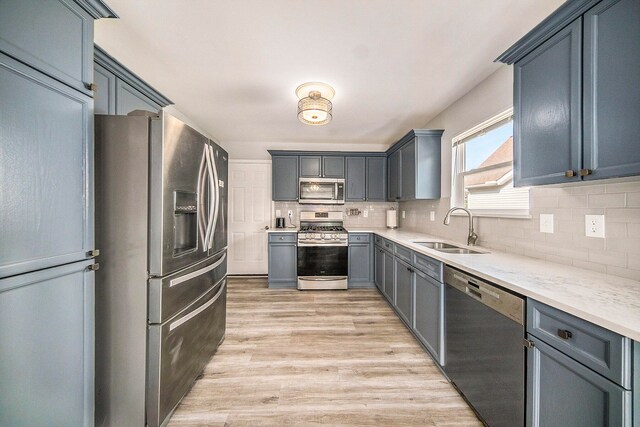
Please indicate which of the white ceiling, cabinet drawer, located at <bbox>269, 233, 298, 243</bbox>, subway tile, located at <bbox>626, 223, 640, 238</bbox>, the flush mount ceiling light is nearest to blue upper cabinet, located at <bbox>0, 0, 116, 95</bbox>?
the white ceiling

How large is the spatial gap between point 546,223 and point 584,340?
106 cm

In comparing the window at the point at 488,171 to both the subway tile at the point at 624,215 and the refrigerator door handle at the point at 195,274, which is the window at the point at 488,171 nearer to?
the subway tile at the point at 624,215

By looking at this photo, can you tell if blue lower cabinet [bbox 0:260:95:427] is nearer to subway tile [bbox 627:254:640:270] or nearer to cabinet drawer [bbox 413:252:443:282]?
cabinet drawer [bbox 413:252:443:282]

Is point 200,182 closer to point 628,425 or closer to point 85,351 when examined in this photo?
point 85,351

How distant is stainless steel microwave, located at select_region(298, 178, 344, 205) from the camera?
4168 mm

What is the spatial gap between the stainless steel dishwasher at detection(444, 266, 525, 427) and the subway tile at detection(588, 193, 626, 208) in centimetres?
76

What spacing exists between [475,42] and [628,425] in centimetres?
218

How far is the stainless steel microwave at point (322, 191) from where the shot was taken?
417 centimetres

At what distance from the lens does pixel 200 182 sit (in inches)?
64.8

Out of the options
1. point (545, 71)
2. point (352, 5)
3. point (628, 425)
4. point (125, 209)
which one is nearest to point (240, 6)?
point (352, 5)

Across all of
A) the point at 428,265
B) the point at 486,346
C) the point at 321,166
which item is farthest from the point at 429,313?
the point at 321,166

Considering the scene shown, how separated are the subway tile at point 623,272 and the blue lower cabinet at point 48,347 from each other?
2664 millimetres

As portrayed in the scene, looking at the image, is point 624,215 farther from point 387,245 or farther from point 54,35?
point 54,35

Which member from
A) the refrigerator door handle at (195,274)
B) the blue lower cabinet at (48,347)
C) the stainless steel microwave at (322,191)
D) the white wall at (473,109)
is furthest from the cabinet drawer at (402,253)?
the blue lower cabinet at (48,347)
